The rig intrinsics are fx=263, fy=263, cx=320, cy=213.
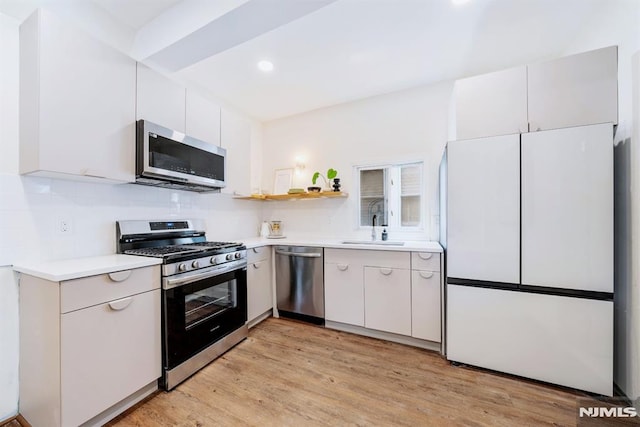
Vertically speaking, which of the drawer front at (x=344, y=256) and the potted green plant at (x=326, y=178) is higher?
the potted green plant at (x=326, y=178)

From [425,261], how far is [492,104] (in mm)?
1387

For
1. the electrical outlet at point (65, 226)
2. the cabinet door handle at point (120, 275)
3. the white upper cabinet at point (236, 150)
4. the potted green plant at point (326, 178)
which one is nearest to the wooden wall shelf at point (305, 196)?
the potted green plant at point (326, 178)

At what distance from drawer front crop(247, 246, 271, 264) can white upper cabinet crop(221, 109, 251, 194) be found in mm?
703

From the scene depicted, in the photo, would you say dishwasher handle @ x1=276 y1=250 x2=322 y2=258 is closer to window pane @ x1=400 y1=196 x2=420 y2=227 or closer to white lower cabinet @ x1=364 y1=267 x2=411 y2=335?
white lower cabinet @ x1=364 y1=267 x2=411 y2=335

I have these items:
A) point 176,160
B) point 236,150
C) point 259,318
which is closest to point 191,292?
point 176,160

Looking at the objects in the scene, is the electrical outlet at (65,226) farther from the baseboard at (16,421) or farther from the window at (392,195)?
the window at (392,195)

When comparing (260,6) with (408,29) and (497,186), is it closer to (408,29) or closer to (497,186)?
(408,29)

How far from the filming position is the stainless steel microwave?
1.97 meters

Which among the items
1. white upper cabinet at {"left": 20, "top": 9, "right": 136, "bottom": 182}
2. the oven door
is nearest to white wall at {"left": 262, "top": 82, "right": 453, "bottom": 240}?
the oven door

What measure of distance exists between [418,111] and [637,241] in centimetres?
215

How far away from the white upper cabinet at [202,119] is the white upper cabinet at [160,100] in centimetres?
7

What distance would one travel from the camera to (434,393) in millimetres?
1804

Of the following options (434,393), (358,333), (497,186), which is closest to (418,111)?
(497,186)

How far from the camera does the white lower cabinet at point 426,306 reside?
7.66 ft
